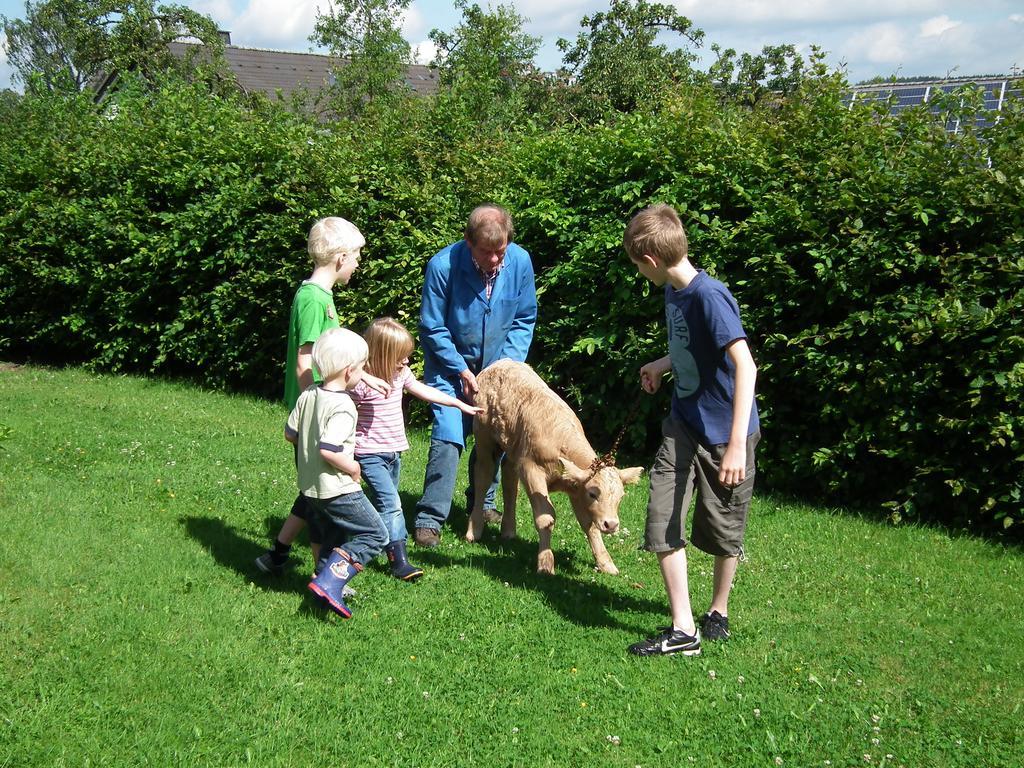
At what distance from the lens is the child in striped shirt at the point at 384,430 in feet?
19.1

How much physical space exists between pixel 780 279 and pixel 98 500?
5.76 metres

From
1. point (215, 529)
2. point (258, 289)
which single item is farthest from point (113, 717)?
point (258, 289)

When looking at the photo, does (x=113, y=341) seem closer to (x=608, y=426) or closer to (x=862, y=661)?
(x=608, y=426)

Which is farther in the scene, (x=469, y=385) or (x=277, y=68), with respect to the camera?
(x=277, y=68)

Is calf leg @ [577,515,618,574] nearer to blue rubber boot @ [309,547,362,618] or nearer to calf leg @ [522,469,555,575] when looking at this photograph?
calf leg @ [522,469,555,575]

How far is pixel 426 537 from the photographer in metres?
6.53

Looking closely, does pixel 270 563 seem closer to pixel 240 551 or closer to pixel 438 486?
pixel 240 551

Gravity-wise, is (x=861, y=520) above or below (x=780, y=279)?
below

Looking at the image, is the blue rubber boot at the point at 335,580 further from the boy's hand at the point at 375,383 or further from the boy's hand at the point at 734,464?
the boy's hand at the point at 734,464

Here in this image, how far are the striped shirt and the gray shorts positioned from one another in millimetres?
1807

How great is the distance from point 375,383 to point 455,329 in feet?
4.05

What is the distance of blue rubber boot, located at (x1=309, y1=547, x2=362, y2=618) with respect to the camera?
16.4ft

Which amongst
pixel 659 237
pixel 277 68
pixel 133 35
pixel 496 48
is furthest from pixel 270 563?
pixel 277 68

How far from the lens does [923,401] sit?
711cm
